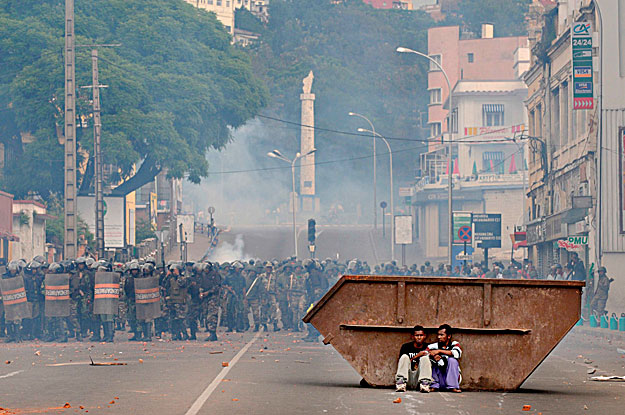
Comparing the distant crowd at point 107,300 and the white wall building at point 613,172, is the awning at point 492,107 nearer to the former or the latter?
the white wall building at point 613,172

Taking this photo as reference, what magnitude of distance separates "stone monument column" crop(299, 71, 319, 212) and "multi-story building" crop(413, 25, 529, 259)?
18.1m

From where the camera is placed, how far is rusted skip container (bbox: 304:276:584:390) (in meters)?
14.4

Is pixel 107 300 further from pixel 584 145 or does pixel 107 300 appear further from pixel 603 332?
pixel 584 145

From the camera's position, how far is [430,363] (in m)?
14.3

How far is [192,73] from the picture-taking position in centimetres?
6775

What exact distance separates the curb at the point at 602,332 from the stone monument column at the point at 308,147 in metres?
89.2

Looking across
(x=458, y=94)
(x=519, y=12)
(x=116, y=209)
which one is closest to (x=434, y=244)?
(x=458, y=94)

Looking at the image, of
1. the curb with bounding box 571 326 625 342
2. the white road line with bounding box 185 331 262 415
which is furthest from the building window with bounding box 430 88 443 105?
the white road line with bounding box 185 331 262 415

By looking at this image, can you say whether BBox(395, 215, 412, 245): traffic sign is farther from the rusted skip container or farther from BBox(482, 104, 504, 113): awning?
the rusted skip container

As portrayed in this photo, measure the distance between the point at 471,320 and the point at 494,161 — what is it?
76.8 metres

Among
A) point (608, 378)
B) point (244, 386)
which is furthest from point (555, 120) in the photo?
point (244, 386)

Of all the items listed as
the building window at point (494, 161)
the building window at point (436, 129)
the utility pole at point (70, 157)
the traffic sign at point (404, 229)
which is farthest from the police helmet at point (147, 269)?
the building window at point (436, 129)

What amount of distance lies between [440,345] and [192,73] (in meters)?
54.9

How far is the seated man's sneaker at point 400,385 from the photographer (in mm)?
14211
